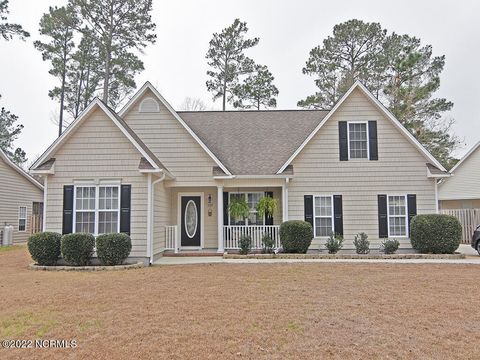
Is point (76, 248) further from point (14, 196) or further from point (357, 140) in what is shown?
point (14, 196)

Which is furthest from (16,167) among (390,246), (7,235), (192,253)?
(390,246)

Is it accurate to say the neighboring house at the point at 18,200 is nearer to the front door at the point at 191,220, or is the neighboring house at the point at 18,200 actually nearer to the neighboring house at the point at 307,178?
the neighboring house at the point at 307,178

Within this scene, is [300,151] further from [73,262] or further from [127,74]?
[127,74]

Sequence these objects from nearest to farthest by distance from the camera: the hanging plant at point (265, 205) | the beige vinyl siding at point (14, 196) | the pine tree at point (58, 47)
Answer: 1. the hanging plant at point (265, 205)
2. the beige vinyl siding at point (14, 196)
3. the pine tree at point (58, 47)

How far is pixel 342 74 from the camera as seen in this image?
97.2 feet

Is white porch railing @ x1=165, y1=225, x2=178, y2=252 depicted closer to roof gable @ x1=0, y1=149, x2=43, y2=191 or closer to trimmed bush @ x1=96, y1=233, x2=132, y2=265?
trimmed bush @ x1=96, y1=233, x2=132, y2=265

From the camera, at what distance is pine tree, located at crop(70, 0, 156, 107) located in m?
26.8

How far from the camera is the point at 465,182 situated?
22609mm

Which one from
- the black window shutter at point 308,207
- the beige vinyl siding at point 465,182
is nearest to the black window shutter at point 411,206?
the black window shutter at point 308,207

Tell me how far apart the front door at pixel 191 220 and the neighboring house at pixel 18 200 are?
1163 cm

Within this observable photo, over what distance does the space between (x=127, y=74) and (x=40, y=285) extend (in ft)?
73.5

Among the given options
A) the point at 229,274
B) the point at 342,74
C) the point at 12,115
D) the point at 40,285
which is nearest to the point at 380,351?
the point at 229,274

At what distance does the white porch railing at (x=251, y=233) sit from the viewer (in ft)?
49.2

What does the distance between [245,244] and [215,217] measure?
6.75 feet
